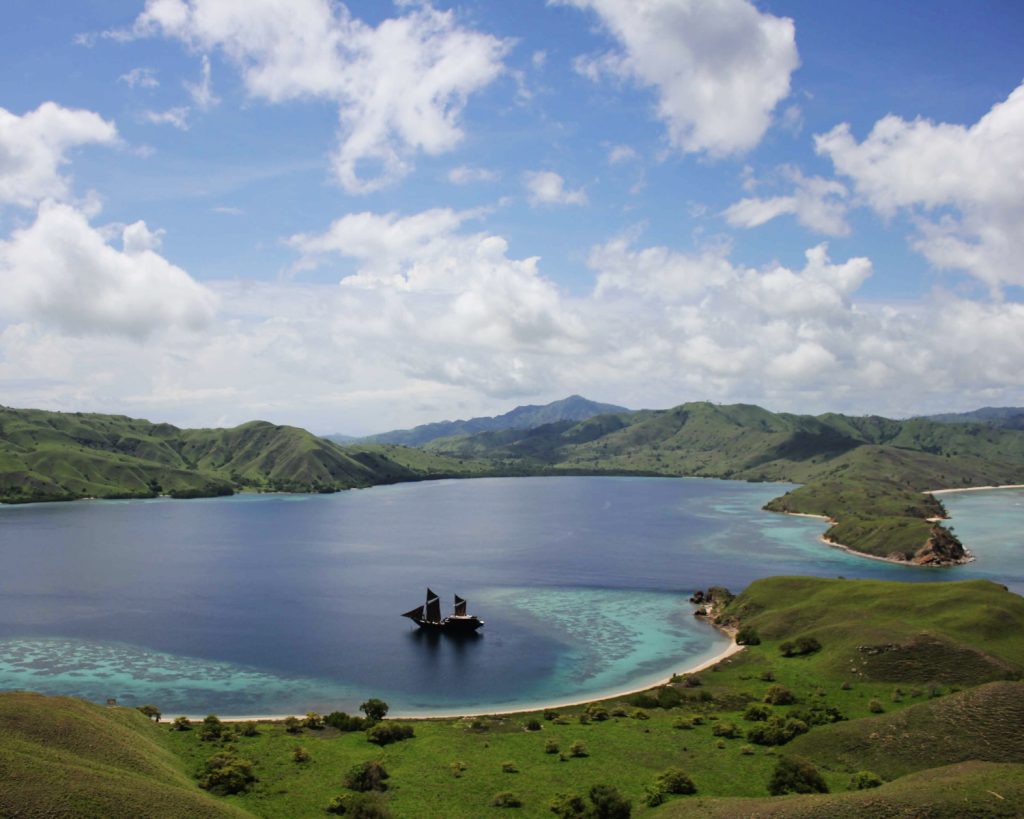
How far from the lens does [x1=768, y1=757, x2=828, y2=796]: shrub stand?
58.8m

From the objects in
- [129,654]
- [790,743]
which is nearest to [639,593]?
[790,743]

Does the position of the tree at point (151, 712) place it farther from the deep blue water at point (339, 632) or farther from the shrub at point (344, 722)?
the shrub at point (344, 722)

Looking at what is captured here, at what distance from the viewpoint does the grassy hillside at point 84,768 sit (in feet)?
150

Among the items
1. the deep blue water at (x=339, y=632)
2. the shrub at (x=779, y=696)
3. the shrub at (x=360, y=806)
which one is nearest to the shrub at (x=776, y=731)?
the shrub at (x=779, y=696)

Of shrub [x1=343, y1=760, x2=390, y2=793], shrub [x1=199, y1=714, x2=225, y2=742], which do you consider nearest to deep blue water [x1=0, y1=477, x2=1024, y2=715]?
shrub [x1=199, y1=714, x2=225, y2=742]

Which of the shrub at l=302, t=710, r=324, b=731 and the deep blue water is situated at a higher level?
the shrub at l=302, t=710, r=324, b=731

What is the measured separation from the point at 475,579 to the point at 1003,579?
136m

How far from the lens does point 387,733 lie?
73688 mm

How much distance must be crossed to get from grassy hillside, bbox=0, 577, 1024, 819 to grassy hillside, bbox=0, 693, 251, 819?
0.16 m

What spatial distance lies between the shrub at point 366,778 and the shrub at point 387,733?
979cm

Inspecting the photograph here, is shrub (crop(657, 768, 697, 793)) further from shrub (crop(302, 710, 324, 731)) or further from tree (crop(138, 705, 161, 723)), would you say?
tree (crop(138, 705, 161, 723))

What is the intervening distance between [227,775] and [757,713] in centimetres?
5651

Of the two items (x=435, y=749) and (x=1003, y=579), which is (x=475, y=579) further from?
(x=1003, y=579)

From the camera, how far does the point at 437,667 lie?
108562 mm
